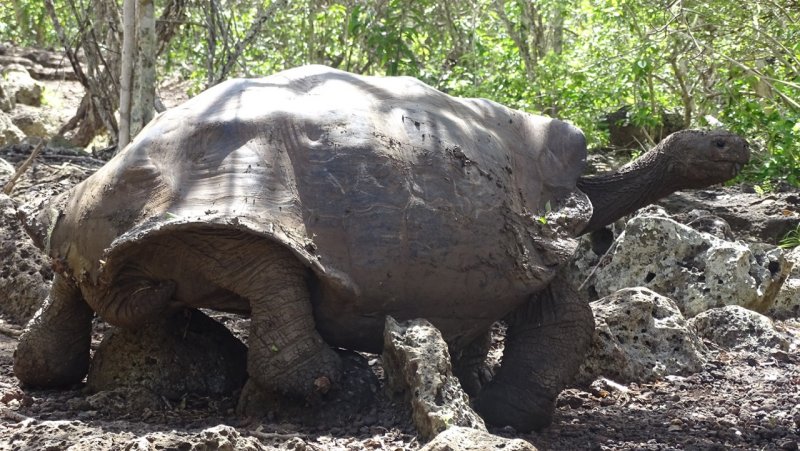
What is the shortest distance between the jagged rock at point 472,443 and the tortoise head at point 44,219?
2.36 m

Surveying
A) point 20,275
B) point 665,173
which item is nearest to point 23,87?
point 20,275

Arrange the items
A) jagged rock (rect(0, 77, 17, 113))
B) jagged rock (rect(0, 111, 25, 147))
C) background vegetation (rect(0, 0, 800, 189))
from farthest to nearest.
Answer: jagged rock (rect(0, 77, 17, 113)) < jagged rock (rect(0, 111, 25, 147)) < background vegetation (rect(0, 0, 800, 189))

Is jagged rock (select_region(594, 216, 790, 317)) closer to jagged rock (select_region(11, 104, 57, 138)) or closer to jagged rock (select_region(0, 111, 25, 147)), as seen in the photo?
jagged rock (select_region(0, 111, 25, 147))

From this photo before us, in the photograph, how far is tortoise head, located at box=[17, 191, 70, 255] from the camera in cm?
485

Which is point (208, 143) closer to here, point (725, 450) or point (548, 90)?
point (725, 450)

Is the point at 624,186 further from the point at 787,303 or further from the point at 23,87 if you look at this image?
the point at 23,87

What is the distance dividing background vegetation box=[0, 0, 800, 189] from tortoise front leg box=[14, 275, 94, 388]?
3.49 m

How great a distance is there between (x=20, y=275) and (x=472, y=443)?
3.76m

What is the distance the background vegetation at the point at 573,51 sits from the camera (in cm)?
918

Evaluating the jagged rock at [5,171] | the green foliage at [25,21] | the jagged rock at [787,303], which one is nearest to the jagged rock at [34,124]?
the green foliage at [25,21]

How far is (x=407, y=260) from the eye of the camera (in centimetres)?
462

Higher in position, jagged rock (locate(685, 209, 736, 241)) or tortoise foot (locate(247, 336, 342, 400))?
jagged rock (locate(685, 209, 736, 241))

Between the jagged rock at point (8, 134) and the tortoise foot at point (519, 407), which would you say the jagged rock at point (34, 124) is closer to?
the jagged rock at point (8, 134)

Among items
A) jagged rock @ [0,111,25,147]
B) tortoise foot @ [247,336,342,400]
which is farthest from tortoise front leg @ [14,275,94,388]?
jagged rock @ [0,111,25,147]
